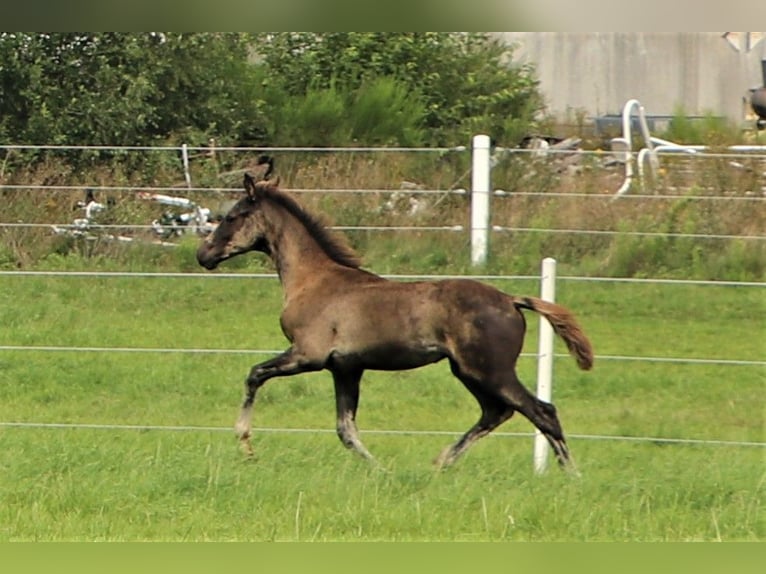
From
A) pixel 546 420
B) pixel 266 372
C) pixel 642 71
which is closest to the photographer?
pixel 546 420

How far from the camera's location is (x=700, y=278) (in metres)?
11.1

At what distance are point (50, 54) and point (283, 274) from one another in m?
7.86

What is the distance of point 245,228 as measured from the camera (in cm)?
764

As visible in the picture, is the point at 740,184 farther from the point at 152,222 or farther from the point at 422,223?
the point at 152,222

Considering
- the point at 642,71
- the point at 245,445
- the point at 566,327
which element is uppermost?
the point at 642,71

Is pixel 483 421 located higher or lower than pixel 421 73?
lower

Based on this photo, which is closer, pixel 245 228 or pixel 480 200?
pixel 245 228

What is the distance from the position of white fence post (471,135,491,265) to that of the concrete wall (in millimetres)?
7549

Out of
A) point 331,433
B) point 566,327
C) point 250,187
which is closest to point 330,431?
point 331,433

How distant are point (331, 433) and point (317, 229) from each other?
1341 mm

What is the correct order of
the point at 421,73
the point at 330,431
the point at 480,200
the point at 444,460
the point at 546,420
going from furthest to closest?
1. the point at 421,73
2. the point at 480,200
3. the point at 330,431
4. the point at 444,460
5. the point at 546,420

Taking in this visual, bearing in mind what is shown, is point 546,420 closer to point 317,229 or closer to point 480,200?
point 317,229

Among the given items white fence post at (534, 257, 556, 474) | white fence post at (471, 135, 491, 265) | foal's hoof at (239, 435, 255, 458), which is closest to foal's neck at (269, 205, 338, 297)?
foal's hoof at (239, 435, 255, 458)

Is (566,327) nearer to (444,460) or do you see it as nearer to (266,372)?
(444,460)
